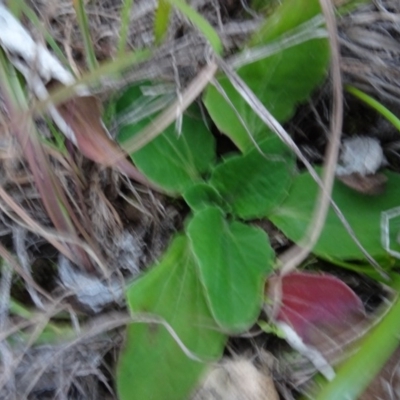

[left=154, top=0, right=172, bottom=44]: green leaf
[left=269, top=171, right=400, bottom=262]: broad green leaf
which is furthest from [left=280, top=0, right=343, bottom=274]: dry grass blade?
[left=154, top=0, right=172, bottom=44]: green leaf

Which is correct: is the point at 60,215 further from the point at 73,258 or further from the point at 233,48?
the point at 233,48

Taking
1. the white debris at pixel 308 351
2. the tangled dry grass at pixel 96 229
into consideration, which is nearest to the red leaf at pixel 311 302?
the white debris at pixel 308 351

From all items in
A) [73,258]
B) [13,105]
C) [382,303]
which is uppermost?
[13,105]

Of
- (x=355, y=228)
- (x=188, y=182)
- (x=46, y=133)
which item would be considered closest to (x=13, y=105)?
(x=46, y=133)

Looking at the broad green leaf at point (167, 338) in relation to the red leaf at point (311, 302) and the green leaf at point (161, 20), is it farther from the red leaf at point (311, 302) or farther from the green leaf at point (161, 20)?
the green leaf at point (161, 20)

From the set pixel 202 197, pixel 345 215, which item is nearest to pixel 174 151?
pixel 202 197

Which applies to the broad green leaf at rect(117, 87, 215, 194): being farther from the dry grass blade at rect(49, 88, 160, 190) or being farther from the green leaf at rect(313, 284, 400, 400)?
the green leaf at rect(313, 284, 400, 400)

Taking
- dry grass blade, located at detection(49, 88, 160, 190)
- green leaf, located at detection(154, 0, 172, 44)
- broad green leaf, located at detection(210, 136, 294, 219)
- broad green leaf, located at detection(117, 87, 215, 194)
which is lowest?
broad green leaf, located at detection(210, 136, 294, 219)
